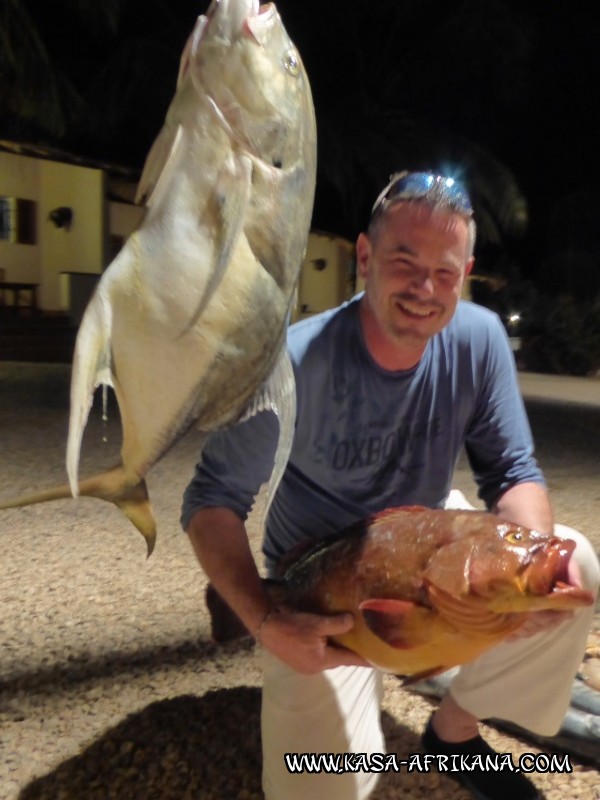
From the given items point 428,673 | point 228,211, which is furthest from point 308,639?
point 228,211

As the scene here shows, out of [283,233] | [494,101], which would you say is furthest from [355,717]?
[494,101]

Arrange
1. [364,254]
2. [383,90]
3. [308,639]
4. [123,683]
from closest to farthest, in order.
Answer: [308,639]
[364,254]
[123,683]
[383,90]

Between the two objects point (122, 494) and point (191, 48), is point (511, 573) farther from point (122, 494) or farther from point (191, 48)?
point (191, 48)

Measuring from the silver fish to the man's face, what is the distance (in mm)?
903

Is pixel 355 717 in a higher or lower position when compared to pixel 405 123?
lower

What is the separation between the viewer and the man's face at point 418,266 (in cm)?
218

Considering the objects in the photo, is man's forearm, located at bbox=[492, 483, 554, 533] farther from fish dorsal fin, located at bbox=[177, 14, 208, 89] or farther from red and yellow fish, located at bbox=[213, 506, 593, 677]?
fish dorsal fin, located at bbox=[177, 14, 208, 89]

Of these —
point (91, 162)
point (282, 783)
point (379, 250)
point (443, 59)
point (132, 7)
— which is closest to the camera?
point (379, 250)

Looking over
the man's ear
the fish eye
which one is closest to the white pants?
the man's ear

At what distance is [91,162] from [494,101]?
670 inches

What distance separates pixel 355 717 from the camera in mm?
2545

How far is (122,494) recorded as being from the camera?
1.39m

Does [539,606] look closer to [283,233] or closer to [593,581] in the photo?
[283,233]

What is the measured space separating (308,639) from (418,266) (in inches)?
40.1
